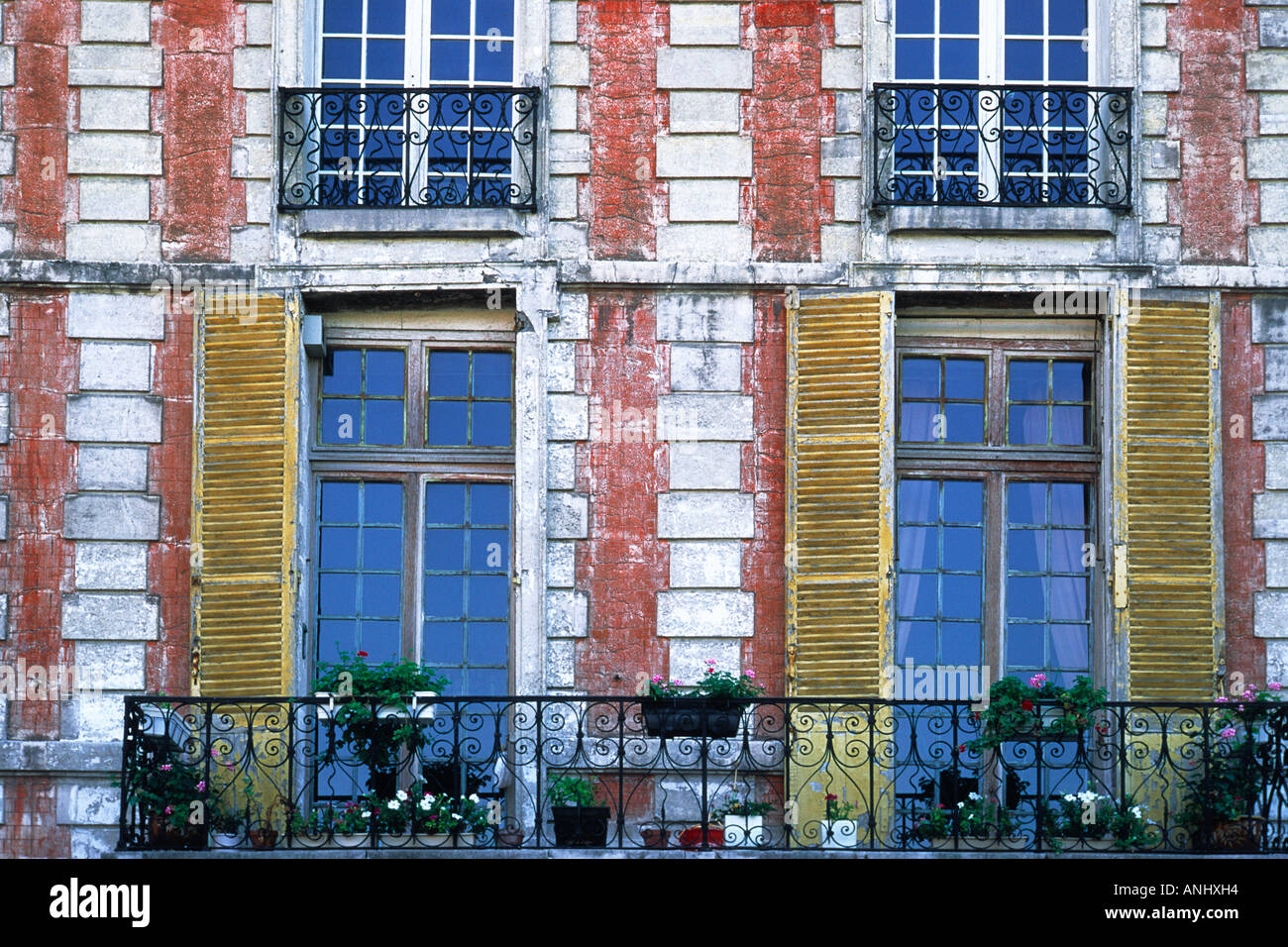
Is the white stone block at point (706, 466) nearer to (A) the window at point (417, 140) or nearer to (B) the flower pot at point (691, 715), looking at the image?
(B) the flower pot at point (691, 715)

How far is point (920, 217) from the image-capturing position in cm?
1159

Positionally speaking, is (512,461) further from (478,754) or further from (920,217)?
(920,217)

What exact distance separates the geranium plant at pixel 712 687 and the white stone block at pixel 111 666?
251 cm

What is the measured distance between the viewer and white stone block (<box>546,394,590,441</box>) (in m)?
11.5

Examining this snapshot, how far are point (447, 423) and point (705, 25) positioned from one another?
2.42 meters

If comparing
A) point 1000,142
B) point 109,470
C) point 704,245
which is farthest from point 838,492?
point 109,470

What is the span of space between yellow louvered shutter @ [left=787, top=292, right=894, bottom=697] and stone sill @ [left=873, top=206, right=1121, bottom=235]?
406 millimetres

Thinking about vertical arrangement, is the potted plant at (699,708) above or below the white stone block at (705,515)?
below

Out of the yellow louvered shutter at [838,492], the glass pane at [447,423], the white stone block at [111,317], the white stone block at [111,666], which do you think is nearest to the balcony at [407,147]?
the white stone block at [111,317]

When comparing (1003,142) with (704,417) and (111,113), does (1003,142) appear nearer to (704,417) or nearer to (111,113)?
(704,417)

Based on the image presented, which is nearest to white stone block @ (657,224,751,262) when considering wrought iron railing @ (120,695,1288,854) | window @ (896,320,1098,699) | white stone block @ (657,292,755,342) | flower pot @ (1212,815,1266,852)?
white stone block @ (657,292,755,342)

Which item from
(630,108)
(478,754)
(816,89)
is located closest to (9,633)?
(478,754)

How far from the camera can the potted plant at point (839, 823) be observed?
1085 centimetres

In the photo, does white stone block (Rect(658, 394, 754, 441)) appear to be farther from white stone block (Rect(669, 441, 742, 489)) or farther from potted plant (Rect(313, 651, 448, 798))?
potted plant (Rect(313, 651, 448, 798))
